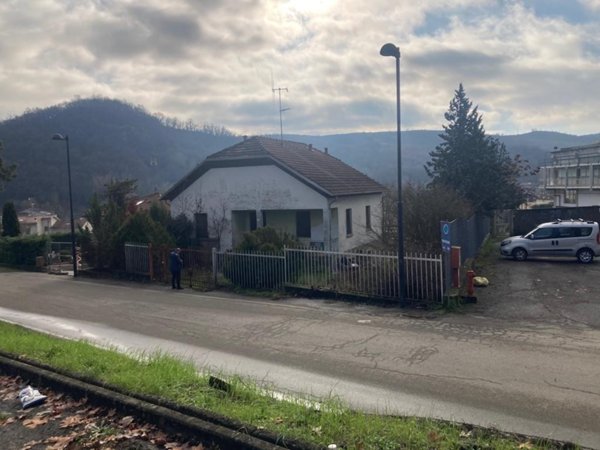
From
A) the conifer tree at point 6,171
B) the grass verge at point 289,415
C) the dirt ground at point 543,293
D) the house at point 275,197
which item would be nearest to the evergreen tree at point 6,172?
the conifer tree at point 6,171

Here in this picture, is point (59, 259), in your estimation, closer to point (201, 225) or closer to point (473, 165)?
point (201, 225)

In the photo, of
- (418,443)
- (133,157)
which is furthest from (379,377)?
(133,157)

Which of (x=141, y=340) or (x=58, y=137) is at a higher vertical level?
(x=58, y=137)

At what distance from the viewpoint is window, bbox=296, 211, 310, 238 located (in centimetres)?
2686

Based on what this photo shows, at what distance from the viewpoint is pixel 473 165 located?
1148 inches

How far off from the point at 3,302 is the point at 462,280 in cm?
1601

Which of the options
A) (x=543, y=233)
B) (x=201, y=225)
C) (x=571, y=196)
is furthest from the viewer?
(x=571, y=196)

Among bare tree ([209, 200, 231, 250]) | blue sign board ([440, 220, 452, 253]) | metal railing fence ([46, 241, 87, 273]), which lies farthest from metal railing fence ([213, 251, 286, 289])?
metal railing fence ([46, 241, 87, 273])

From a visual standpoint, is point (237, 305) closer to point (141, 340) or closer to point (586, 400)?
point (141, 340)

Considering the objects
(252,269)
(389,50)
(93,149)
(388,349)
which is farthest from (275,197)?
(93,149)

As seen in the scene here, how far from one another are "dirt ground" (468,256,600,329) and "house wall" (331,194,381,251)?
745cm

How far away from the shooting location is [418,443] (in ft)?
16.1

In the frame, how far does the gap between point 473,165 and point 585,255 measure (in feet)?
30.6

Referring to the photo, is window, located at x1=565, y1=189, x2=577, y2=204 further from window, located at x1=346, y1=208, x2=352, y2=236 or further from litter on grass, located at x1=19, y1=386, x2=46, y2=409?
litter on grass, located at x1=19, y1=386, x2=46, y2=409
